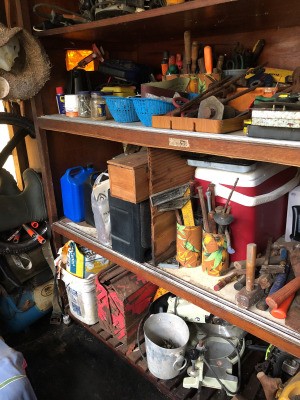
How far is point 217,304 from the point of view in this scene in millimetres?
1040

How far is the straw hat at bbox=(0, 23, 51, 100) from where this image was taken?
1372 mm

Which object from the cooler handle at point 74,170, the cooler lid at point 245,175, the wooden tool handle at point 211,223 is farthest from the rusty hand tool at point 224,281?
the cooler handle at point 74,170

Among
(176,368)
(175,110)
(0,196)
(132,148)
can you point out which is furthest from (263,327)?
(0,196)

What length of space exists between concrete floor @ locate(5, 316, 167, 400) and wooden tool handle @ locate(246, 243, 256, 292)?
87 centimetres

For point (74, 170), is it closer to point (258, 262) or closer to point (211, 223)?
point (211, 223)

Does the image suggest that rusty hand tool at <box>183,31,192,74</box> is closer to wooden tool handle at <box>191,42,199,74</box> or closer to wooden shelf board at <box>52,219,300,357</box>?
wooden tool handle at <box>191,42,199,74</box>

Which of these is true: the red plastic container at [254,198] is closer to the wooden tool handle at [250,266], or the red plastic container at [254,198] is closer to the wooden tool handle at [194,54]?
the wooden tool handle at [250,266]

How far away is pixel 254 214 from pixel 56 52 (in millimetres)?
1217

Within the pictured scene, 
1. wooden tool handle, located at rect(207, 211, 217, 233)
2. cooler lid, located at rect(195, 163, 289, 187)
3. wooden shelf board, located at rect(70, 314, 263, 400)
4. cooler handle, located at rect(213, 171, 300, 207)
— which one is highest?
cooler lid, located at rect(195, 163, 289, 187)

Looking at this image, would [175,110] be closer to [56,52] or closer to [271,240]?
[271,240]

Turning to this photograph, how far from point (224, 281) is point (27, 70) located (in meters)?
1.20

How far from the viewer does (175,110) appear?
1.02m

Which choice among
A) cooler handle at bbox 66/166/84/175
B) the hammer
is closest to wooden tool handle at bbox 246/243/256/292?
the hammer

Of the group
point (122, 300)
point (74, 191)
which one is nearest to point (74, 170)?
point (74, 191)
